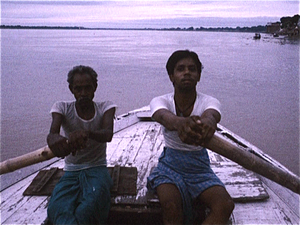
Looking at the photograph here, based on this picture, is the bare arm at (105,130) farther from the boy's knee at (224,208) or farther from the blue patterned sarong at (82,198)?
the boy's knee at (224,208)

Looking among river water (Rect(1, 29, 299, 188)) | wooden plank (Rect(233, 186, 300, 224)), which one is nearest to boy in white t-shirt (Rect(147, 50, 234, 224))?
wooden plank (Rect(233, 186, 300, 224))

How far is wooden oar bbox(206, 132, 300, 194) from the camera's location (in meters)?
1.95

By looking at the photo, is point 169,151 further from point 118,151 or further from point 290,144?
point 290,144

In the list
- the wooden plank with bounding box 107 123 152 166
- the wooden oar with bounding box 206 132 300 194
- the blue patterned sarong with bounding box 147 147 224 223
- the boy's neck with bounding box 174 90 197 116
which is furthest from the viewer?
the wooden plank with bounding box 107 123 152 166

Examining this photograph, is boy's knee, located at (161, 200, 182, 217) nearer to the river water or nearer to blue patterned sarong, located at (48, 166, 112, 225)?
blue patterned sarong, located at (48, 166, 112, 225)

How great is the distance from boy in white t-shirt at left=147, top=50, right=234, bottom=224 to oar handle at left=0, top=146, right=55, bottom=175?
0.90 meters

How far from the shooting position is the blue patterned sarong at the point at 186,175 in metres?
2.26

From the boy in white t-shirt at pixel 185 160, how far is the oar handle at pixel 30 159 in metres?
0.90

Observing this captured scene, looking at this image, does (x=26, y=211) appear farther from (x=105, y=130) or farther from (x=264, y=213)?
(x=264, y=213)

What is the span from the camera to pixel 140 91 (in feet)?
43.1

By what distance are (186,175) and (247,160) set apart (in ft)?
1.89

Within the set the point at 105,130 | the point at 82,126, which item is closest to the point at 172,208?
the point at 105,130

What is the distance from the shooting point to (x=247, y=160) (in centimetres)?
201

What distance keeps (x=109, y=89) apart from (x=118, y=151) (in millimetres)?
9828
